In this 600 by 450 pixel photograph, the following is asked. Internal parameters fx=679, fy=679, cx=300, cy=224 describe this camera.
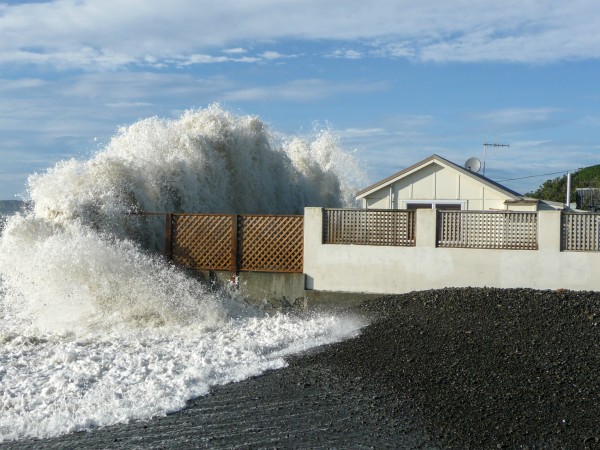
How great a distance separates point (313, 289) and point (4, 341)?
6.01 metres

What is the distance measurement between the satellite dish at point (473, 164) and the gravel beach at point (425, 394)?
11906 mm

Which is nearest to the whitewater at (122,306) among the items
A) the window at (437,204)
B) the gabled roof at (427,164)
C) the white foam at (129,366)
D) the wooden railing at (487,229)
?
the white foam at (129,366)

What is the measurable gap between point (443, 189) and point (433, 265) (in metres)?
7.24

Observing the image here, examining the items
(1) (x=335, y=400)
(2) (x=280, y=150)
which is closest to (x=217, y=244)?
(1) (x=335, y=400)

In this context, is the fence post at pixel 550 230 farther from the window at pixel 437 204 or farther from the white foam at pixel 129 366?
the window at pixel 437 204

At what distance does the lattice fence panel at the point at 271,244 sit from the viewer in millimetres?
14594

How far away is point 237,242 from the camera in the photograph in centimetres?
1493

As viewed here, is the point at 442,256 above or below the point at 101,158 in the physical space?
below

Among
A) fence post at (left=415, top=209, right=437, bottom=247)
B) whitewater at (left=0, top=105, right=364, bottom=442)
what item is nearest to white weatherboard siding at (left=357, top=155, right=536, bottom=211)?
whitewater at (left=0, top=105, right=364, bottom=442)

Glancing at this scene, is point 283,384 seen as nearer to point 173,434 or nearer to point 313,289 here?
point 173,434

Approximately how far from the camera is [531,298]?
1186cm

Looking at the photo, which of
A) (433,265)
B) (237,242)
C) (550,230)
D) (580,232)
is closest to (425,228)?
(433,265)

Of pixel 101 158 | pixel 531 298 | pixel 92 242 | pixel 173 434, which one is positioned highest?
pixel 101 158

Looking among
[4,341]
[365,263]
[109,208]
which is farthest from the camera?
[109,208]
